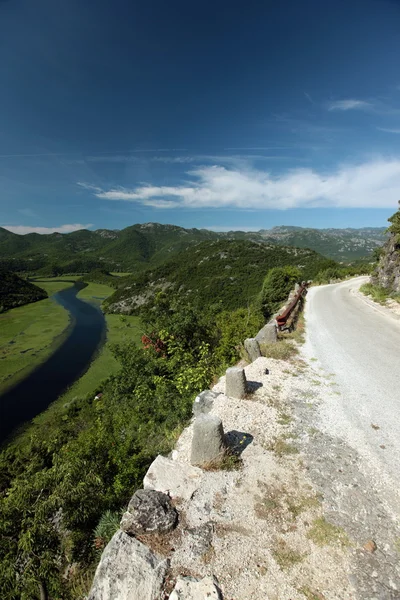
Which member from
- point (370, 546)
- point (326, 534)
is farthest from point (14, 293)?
point (370, 546)

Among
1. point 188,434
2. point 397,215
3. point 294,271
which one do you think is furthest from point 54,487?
point 294,271

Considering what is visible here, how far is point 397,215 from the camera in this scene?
21.0m

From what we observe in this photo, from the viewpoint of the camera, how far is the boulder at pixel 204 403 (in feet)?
21.2

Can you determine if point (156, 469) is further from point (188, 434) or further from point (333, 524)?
point (333, 524)

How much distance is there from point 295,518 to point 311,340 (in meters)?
8.27

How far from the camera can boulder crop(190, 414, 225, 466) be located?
4.60 m

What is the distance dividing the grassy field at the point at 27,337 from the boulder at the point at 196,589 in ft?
170

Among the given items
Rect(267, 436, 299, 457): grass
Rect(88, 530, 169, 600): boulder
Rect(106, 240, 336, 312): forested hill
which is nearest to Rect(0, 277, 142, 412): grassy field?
Rect(267, 436, 299, 457): grass

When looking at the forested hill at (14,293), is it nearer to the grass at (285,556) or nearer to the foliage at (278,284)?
the foliage at (278,284)

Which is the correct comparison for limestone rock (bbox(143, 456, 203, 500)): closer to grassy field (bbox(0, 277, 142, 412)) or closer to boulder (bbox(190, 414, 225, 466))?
boulder (bbox(190, 414, 225, 466))

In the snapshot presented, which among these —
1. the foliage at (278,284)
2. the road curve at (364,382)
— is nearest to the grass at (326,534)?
the road curve at (364,382)

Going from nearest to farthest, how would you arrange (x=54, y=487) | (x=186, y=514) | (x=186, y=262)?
(x=186, y=514)
(x=54, y=487)
(x=186, y=262)

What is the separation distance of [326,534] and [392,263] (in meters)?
24.2

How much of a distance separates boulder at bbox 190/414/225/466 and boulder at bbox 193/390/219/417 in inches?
65.4
